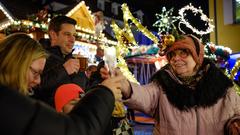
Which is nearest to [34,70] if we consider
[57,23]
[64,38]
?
[64,38]

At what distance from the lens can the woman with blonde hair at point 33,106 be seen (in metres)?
1.10

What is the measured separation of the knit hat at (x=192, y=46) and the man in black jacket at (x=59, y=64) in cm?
96

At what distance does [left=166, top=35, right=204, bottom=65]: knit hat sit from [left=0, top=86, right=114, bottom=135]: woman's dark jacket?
1865 millimetres

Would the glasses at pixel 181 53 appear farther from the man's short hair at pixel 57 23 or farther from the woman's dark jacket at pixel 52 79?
the man's short hair at pixel 57 23

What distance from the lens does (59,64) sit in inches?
125

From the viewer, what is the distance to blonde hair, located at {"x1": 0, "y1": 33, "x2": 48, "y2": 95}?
5.19 ft

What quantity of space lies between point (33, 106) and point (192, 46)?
7.26 feet

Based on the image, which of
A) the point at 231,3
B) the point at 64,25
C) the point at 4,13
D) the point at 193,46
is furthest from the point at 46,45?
the point at 231,3

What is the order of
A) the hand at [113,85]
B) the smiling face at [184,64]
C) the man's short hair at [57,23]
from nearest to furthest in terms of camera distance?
the hand at [113,85]
the smiling face at [184,64]
the man's short hair at [57,23]

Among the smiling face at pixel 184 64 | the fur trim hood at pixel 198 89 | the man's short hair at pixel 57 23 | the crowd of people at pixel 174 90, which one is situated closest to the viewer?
the crowd of people at pixel 174 90

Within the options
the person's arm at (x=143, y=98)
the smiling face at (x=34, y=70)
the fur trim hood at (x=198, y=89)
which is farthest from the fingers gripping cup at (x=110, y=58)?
the fur trim hood at (x=198, y=89)

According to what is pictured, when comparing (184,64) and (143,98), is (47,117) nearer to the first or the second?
(143,98)

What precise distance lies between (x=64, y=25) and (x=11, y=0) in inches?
629

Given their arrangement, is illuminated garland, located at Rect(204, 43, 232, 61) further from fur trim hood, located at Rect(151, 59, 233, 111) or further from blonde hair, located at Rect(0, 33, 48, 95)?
blonde hair, located at Rect(0, 33, 48, 95)
